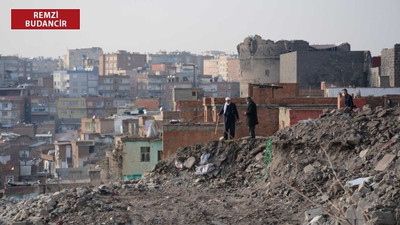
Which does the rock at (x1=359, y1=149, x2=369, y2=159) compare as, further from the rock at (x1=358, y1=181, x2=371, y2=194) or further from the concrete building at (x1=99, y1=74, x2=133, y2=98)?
the concrete building at (x1=99, y1=74, x2=133, y2=98)

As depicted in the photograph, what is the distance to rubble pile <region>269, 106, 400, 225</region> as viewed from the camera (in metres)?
9.39

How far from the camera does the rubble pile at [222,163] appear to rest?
13.6 meters

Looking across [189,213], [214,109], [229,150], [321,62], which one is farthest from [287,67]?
[189,213]

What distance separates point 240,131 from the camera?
2130 centimetres

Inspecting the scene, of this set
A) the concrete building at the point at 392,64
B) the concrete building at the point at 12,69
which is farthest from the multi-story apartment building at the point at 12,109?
the concrete building at the point at 392,64

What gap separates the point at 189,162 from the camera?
14.6 metres

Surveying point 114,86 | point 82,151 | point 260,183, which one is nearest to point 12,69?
point 114,86

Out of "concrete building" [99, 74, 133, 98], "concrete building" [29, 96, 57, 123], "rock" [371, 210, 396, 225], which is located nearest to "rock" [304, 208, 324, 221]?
"rock" [371, 210, 396, 225]

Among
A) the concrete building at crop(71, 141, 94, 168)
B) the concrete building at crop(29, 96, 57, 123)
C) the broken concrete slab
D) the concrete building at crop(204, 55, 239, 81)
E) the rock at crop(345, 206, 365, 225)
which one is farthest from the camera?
the concrete building at crop(204, 55, 239, 81)

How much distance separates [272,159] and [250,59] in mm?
37042

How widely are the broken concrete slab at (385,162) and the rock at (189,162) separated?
4.32 metres

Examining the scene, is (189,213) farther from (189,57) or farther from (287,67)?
(189,57)

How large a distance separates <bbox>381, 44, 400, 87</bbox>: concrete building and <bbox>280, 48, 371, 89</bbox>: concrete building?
469cm

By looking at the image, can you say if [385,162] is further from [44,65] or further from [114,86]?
[44,65]
